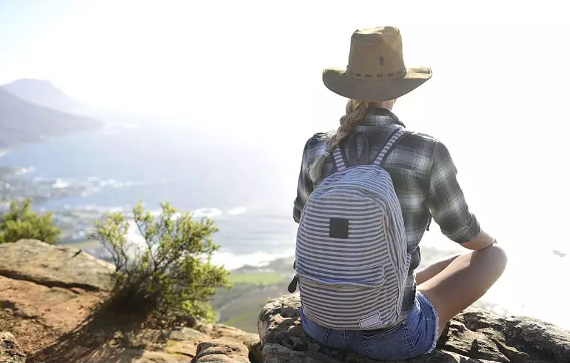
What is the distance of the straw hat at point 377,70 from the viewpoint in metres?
2.77

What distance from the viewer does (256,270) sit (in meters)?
80.4

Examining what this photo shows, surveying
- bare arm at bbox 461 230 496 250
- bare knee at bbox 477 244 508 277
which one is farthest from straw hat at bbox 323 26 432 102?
bare knee at bbox 477 244 508 277

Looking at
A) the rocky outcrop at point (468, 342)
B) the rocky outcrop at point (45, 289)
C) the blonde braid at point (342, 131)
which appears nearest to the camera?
the blonde braid at point (342, 131)

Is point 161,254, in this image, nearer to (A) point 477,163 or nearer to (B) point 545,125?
(B) point 545,125

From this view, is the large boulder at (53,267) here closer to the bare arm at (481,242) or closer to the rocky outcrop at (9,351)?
the rocky outcrop at (9,351)

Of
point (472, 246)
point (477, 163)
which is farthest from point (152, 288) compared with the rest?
point (477, 163)

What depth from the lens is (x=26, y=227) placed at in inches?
516

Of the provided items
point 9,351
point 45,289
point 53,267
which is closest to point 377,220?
point 9,351

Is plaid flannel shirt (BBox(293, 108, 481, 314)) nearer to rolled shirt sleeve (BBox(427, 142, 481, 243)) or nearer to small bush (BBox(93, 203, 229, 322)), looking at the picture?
rolled shirt sleeve (BBox(427, 142, 481, 243))

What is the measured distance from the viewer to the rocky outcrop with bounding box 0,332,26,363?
13.6ft

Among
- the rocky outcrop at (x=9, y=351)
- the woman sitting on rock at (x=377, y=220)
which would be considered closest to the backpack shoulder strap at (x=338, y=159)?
the woman sitting on rock at (x=377, y=220)

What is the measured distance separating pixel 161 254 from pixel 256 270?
2950 inches

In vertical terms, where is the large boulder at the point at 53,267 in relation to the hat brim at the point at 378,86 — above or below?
below

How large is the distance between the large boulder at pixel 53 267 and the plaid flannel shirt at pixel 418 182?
589 centimetres
